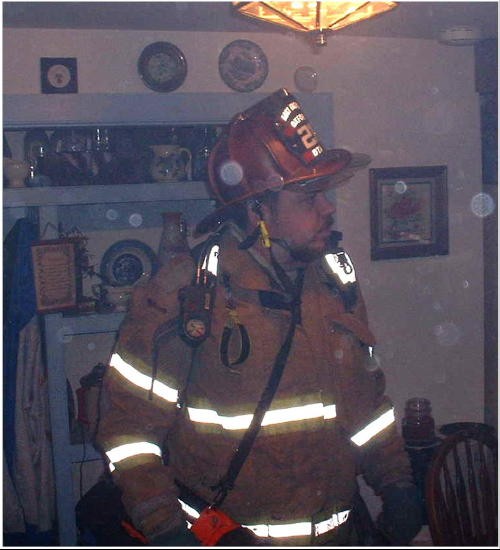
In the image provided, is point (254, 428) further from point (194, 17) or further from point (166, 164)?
point (194, 17)

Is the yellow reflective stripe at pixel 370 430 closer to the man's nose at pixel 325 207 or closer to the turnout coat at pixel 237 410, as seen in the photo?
the turnout coat at pixel 237 410

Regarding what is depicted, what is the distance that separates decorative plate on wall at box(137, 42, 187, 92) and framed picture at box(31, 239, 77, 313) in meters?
0.91

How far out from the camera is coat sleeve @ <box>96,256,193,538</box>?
1772 mm

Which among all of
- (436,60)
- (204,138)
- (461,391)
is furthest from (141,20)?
(461,391)

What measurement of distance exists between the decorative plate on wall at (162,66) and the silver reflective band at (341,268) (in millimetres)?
1561

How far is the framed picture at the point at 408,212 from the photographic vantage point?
3.79 m

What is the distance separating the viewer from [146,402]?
185cm

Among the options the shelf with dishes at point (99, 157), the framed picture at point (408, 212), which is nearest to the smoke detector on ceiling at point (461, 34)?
the framed picture at point (408, 212)

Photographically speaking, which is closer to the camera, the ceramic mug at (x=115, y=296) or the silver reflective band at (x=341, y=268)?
the silver reflective band at (x=341, y=268)

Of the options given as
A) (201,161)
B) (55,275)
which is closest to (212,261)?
(55,275)

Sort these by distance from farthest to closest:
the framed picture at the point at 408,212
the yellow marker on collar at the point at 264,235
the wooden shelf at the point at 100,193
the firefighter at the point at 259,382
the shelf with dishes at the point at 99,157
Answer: the framed picture at the point at 408,212, the shelf with dishes at the point at 99,157, the wooden shelf at the point at 100,193, the yellow marker on collar at the point at 264,235, the firefighter at the point at 259,382

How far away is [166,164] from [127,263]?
55 centimetres

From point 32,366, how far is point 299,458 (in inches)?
60.1

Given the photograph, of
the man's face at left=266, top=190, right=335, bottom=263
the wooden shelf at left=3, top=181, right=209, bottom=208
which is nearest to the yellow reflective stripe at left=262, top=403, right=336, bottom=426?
the man's face at left=266, top=190, right=335, bottom=263
